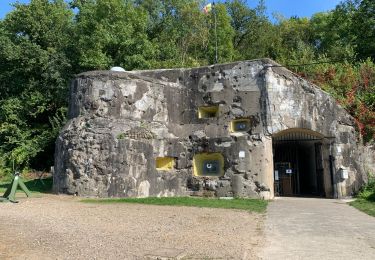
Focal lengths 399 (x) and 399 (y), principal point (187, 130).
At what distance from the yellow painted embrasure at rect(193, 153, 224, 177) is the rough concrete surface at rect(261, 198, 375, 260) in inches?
187

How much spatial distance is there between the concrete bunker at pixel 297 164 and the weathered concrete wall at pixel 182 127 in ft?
4.88

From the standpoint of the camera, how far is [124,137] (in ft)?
46.6

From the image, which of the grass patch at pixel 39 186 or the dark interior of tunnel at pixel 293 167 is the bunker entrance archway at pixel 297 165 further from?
the grass patch at pixel 39 186

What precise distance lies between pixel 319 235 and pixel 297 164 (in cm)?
1192

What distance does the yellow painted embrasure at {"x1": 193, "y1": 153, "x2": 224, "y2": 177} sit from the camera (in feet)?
52.0

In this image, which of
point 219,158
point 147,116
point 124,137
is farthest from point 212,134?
point 124,137

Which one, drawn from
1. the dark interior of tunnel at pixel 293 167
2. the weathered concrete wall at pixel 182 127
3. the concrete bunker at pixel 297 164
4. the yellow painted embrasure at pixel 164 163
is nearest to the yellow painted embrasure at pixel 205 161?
the weathered concrete wall at pixel 182 127

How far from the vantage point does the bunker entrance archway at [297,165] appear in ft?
57.4

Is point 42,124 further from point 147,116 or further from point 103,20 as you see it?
point 147,116

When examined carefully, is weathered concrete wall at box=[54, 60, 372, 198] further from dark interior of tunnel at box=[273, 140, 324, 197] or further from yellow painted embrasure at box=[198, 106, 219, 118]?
dark interior of tunnel at box=[273, 140, 324, 197]

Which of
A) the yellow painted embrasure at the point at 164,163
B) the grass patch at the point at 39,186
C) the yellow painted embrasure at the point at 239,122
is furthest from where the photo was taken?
the grass patch at the point at 39,186

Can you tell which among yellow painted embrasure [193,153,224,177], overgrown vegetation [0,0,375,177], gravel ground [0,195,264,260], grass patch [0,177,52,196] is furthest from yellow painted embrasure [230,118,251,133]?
grass patch [0,177,52,196]

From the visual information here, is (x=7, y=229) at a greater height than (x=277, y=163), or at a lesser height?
lesser

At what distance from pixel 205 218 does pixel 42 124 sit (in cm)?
2054
